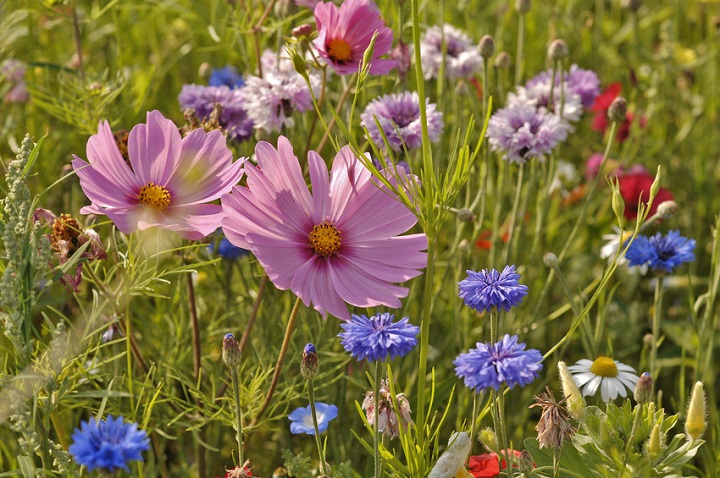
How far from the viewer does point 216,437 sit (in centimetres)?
102

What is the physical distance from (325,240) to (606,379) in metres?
0.33

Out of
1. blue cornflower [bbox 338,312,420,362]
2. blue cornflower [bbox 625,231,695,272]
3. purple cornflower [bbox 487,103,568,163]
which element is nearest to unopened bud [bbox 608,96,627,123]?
purple cornflower [bbox 487,103,568,163]

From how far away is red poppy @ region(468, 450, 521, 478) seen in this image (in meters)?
0.78

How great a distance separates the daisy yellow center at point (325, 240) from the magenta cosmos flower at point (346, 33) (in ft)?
0.56

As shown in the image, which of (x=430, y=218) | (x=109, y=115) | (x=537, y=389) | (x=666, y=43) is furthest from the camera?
(x=666, y=43)

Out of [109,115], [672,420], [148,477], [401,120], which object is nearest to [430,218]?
[672,420]

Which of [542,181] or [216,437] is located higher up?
[542,181]

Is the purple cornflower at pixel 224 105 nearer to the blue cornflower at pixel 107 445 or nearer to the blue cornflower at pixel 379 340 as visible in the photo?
the blue cornflower at pixel 379 340

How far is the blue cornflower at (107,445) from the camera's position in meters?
0.54

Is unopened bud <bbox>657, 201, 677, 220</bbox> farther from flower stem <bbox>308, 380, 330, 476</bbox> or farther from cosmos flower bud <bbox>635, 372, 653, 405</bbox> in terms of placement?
flower stem <bbox>308, 380, 330, 476</bbox>

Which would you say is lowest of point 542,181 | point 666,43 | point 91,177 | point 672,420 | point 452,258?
point 672,420

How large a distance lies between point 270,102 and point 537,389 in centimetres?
49

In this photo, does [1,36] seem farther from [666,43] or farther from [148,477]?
[666,43]

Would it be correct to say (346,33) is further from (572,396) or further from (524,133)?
(572,396)
